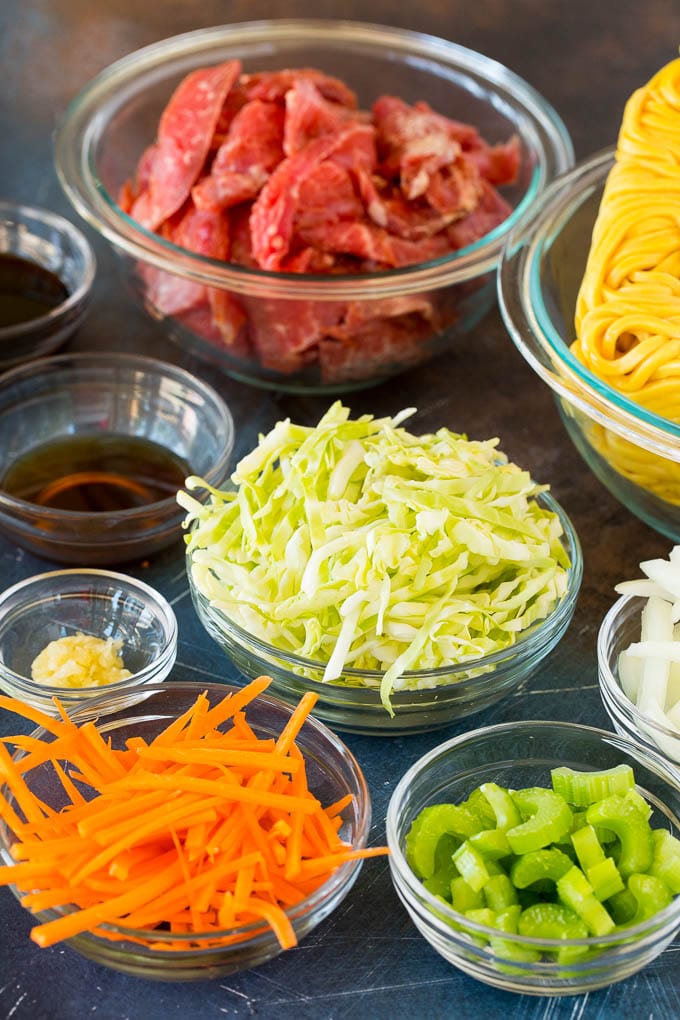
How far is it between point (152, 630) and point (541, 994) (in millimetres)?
878

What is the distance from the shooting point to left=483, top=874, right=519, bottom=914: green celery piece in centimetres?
151

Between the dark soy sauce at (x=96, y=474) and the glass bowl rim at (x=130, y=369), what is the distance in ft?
0.10

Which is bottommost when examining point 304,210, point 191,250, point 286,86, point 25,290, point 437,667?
point 25,290

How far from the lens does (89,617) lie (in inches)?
82.1

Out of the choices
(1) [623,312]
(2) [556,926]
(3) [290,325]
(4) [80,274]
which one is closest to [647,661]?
(2) [556,926]

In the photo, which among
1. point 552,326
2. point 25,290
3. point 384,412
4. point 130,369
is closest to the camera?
point 552,326

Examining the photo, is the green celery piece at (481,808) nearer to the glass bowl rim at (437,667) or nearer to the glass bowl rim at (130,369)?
the glass bowl rim at (437,667)

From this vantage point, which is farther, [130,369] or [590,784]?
[130,369]

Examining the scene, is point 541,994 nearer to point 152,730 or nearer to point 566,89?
point 152,730

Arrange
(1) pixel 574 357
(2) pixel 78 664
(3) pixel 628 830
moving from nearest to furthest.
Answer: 1. (3) pixel 628 830
2. (2) pixel 78 664
3. (1) pixel 574 357

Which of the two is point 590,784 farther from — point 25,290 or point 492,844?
point 25,290

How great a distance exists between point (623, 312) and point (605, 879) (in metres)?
1.02

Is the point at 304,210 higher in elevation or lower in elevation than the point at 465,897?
higher

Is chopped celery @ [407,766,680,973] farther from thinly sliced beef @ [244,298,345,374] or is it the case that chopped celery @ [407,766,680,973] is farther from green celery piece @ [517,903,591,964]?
thinly sliced beef @ [244,298,345,374]
